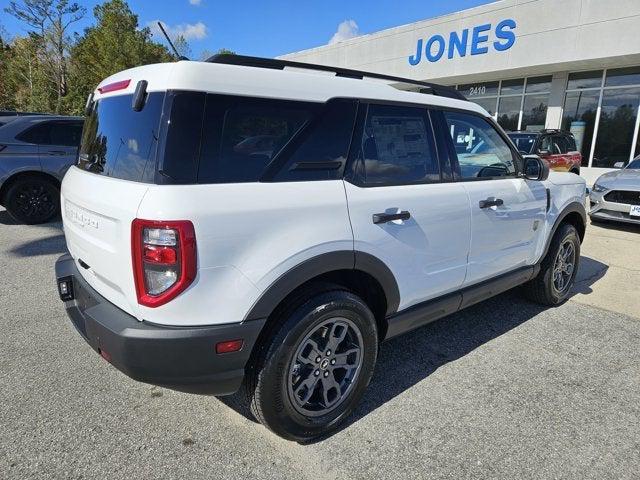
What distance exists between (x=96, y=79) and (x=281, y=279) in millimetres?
30051

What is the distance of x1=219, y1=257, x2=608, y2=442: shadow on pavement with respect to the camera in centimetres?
280

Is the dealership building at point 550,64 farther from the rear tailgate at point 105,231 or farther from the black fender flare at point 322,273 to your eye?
the rear tailgate at point 105,231

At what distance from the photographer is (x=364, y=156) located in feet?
8.07

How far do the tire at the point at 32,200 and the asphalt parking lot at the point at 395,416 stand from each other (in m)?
3.84

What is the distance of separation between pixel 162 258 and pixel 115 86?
1.14 meters

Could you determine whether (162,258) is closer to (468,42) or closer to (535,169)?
(535,169)

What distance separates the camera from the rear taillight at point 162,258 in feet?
5.88

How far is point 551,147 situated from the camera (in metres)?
10.2

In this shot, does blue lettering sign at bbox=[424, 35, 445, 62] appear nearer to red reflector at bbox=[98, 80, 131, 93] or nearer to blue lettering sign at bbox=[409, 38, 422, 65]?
blue lettering sign at bbox=[409, 38, 422, 65]

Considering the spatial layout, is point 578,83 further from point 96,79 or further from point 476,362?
point 96,79

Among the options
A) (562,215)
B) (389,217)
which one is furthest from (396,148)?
(562,215)

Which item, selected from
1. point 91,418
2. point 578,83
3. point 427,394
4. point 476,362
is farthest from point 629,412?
point 578,83

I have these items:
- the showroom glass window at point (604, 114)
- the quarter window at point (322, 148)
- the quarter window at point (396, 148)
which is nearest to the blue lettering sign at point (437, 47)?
the showroom glass window at point (604, 114)

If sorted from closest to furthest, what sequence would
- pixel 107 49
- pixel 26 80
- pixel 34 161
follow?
pixel 34 161 < pixel 107 49 < pixel 26 80
